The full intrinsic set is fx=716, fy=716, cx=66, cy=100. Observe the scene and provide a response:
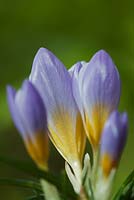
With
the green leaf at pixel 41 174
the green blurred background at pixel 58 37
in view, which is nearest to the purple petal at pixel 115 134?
the green leaf at pixel 41 174

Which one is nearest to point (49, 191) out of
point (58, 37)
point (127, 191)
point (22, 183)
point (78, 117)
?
point (22, 183)

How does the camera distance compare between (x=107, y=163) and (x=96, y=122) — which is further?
(x=96, y=122)

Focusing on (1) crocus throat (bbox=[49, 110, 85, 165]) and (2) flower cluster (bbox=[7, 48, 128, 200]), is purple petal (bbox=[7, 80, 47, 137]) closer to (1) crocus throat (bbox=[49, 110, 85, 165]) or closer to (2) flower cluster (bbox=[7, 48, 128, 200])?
(2) flower cluster (bbox=[7, 48, 128, 200])

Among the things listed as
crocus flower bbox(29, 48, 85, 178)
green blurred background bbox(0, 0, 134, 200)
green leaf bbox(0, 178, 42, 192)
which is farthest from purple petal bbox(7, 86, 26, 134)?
green blurred background bbox(0, 0, 134, 200)

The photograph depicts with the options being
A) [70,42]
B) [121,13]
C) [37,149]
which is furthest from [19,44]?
[37,149]

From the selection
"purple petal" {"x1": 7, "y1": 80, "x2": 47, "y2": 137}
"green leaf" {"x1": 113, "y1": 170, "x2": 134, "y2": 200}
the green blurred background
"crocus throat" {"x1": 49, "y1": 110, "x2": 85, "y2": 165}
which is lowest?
the green blurred background

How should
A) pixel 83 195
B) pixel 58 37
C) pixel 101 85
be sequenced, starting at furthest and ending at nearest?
pixel 58 37 < pixel 101 85 < pixel 83 195

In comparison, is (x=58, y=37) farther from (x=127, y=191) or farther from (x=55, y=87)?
(x=127, y=191)

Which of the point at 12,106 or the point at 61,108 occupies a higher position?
the point at 12,106
